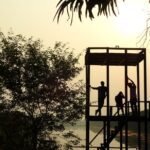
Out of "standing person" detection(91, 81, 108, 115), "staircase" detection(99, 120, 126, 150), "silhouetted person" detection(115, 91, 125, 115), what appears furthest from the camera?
"staircase" detection(99, 120, 126, 150)

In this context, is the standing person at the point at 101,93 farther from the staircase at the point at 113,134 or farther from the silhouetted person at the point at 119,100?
the staircase at the point at 113,134

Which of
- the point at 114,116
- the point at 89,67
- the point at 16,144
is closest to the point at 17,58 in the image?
the point at 16,144

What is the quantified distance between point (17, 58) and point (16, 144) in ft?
17.5

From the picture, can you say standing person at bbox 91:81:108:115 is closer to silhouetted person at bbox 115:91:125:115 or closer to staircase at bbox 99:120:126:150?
silhouetted person at bbox 115:91:125:115

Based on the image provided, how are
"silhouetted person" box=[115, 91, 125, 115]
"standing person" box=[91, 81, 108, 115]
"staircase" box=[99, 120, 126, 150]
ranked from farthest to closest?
"staircase" box=[99, 120, 126, 150]
"silhouetted person" box=[115, 91, 125, 115]
"standing person" box=[91, 81, 108, 115]

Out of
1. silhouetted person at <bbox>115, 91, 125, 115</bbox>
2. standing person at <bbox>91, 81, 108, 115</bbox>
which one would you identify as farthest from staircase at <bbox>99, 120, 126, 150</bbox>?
standing person at <bbox>91, 81, 108, 115</bbox>

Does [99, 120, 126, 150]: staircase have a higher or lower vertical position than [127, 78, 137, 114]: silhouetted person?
lower

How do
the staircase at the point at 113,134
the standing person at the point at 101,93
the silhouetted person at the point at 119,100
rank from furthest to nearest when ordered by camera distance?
the staircase at the point at 113,134 < the silhouetted person at the point at 119,100 < the standing person at the point at 101,93

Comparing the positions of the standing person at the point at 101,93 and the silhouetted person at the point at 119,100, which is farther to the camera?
the silhouetted person at the point at 119,100

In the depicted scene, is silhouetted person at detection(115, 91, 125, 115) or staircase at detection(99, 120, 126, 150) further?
staircase at detection(99, 120, 126, 150)

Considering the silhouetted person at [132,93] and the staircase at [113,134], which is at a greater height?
the silhouetted person at [132,93]

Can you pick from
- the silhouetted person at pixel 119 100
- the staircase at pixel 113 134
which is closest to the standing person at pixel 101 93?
the silhouetted person at pixel 119 100

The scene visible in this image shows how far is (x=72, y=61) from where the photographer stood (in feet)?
99.6

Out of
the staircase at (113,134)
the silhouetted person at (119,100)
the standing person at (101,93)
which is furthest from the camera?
the staircase at (113,134)
